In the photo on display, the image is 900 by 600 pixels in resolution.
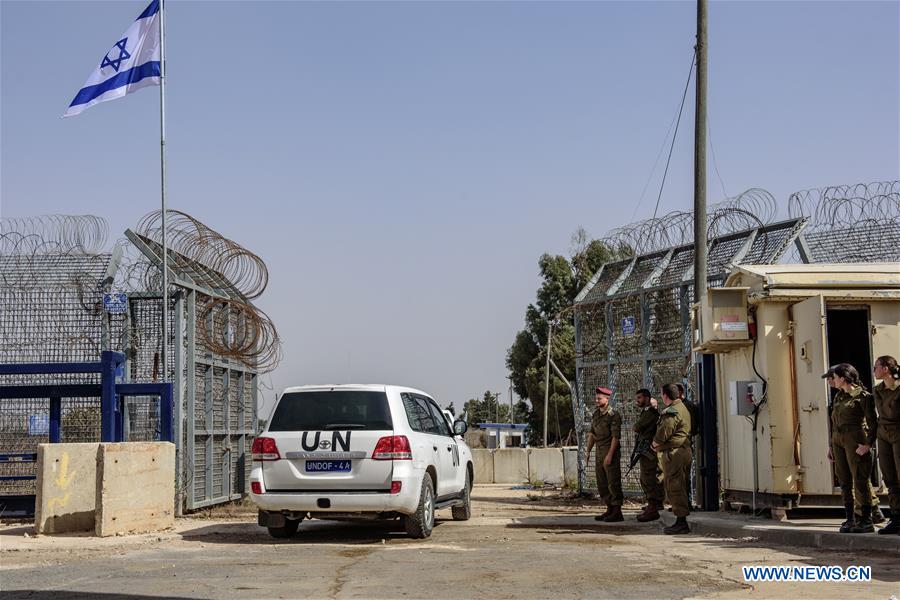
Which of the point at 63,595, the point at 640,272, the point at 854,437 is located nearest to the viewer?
the point at 63,595

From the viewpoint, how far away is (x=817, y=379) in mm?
12266

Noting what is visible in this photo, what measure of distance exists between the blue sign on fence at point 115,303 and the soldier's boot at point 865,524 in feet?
33.5

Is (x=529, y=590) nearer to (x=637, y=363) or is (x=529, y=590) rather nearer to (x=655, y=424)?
(x=655, y=424)

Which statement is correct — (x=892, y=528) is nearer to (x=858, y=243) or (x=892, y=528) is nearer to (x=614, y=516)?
(x=614, y=516)

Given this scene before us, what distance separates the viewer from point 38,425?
15430mm

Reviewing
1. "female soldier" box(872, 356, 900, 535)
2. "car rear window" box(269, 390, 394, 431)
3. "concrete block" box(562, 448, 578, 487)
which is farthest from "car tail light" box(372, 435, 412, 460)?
"concrete block" box(562, 448, 578, 487)

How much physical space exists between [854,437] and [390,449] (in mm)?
4821

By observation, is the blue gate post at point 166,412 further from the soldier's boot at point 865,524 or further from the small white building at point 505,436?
the small white building at point 505,436

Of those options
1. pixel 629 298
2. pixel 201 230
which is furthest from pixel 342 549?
pixel 629 298

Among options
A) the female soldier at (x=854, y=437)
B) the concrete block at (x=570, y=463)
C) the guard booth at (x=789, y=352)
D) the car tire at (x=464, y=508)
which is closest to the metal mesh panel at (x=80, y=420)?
the car tire at (x=464, y=508)

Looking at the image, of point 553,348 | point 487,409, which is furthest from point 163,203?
point 487,409

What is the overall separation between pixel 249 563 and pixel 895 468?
6.22 meters

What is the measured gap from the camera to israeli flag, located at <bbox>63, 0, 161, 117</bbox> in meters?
16.5

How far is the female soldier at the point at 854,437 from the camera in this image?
10.7 metres
